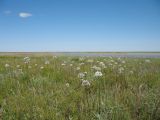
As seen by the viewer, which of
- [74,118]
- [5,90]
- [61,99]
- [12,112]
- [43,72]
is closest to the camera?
[74,118]

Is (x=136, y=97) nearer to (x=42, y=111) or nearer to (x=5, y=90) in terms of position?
(x=42, y=111)

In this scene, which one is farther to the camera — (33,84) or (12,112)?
(33,84)

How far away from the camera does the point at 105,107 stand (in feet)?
8.87

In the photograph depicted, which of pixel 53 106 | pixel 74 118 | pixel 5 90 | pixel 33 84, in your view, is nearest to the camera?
pixel 74 118

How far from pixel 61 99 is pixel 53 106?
26 cm

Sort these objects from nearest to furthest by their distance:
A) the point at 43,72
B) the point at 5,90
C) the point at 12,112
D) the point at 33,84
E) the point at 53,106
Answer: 1. the point at 12,112
2. the point at 53,106
3. the point at 5,90
4. the point at 33,84
5. the point at 43,72

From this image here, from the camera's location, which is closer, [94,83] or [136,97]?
[136,97]

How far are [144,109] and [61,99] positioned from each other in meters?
1.34

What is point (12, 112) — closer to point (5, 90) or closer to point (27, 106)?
point (27, 106)

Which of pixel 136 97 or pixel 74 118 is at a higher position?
pixel 136 97

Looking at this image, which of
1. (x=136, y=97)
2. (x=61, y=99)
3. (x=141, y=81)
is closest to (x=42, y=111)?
(x=61, y=99)

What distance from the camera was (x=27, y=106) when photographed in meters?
2.97

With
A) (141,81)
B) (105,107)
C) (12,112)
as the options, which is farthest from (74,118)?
(141,81)

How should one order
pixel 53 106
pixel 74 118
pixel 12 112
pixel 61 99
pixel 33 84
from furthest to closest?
pixel 33 84 → pixel 61 99 → pixel 53 106 → pixel 12 112 → pixel 74 118
